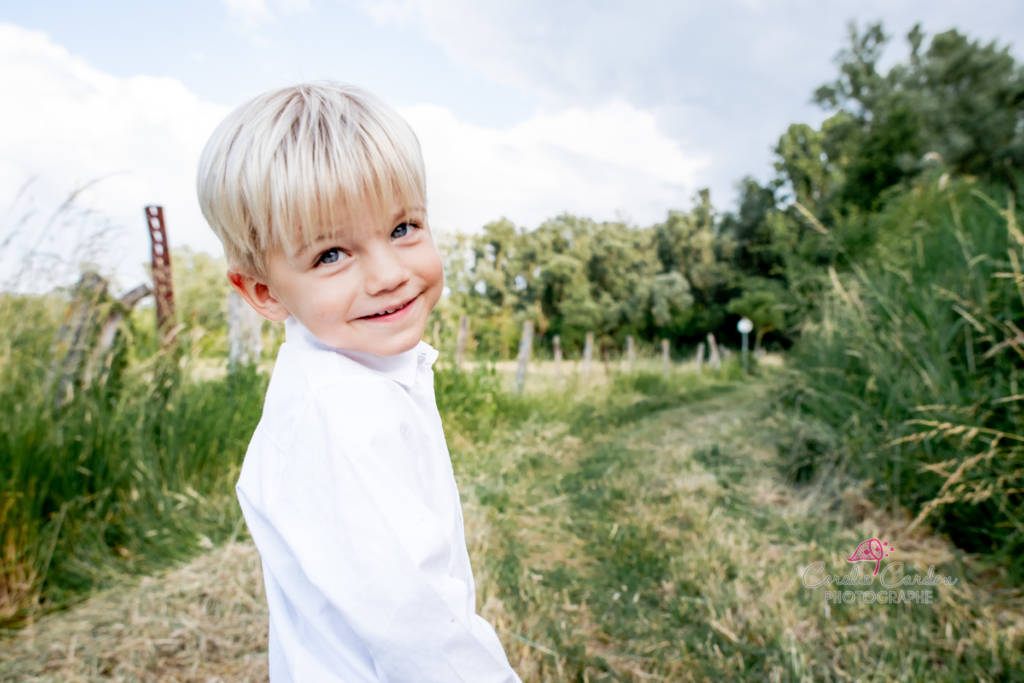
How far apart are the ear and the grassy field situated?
1504 millimetres

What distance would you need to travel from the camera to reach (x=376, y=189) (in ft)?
2.87

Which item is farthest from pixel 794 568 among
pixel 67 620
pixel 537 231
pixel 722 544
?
pixel 537 231

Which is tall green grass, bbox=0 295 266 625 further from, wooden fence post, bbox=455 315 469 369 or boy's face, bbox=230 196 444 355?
boy's face, bbox=230 196 444 355

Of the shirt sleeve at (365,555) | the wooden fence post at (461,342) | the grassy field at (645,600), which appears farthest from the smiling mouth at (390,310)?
the wooden fence post at (461,342)

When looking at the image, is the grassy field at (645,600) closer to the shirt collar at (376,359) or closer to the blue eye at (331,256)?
the shirt collar at (376,359)

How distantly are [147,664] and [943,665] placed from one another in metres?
2.57

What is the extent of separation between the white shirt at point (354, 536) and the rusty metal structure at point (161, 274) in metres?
2.99

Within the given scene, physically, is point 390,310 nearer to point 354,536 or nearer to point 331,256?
point 331,256

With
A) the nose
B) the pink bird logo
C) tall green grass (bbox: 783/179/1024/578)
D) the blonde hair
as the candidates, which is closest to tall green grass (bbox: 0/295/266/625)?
the blonde hair

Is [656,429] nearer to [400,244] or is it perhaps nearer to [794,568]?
[794,568]

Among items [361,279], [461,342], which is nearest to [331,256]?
[361,279]

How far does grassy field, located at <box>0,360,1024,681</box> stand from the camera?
6.91ft

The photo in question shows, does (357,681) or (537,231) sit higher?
(537,231)

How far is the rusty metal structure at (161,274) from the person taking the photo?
3.45 metres
